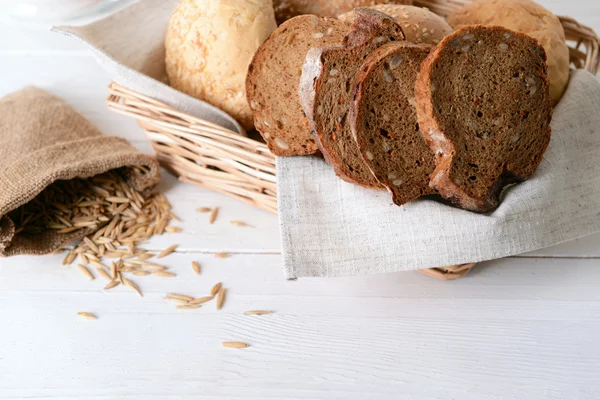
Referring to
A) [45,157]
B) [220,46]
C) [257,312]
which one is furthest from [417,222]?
[45,157]

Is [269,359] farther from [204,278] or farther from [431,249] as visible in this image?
[431,249]

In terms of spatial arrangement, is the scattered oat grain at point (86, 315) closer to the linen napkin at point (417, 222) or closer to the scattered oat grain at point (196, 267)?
the scattered oat grain at point (196, 267)

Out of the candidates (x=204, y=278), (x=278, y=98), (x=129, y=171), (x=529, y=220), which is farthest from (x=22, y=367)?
(x=529, y=220)

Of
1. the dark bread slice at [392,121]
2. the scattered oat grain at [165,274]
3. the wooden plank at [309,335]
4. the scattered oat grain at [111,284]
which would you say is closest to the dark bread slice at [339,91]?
the dark bread slice at [392,121]

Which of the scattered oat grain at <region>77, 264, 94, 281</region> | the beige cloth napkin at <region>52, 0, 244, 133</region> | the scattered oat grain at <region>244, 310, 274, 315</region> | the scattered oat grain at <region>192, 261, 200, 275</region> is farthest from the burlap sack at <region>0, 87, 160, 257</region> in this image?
the scattered oat grain at <region>244, 310, 274, 315</region>

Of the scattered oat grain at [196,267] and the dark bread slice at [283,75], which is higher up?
the dark bread slice at [283,75]


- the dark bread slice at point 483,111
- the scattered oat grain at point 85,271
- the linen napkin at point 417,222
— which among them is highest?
the dark bread slice at point 483,111

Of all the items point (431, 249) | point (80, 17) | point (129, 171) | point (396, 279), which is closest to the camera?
point (431, 249)
